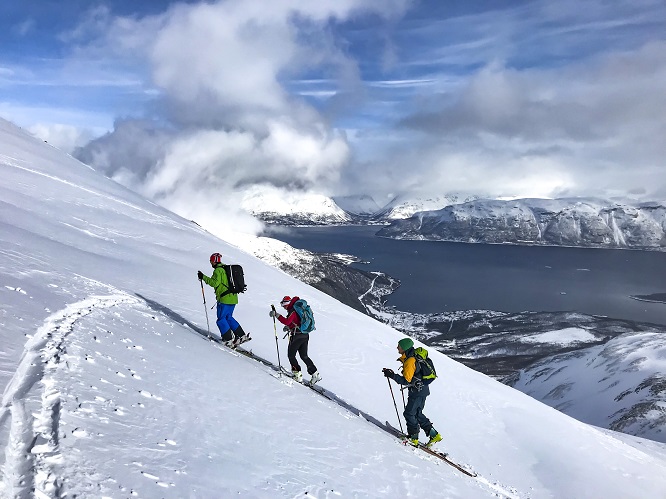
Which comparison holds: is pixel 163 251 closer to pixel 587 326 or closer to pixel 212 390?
pixel 212 390

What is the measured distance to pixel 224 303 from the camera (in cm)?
1279

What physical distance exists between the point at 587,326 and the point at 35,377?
204988 millimetres

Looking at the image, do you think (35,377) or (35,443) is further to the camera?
(35,377)

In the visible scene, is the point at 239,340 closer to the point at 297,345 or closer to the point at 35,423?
the point at 297,345

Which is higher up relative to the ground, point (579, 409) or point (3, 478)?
point (3, 478)

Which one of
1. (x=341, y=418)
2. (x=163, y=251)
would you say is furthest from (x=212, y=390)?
(x=163, y=251)

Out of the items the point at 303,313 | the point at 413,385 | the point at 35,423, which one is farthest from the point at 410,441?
the point at 35,423

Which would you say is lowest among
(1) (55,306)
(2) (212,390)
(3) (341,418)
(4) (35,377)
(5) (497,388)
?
(5) (497,388)

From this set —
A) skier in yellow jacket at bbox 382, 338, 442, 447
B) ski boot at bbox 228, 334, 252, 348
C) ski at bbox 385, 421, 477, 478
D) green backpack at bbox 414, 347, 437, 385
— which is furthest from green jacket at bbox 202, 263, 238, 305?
ski at bbox 385, 421, 477, 478

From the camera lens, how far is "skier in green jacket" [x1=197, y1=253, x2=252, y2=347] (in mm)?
12750

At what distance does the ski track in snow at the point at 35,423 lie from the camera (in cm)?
415

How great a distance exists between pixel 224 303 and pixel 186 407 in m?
5.49

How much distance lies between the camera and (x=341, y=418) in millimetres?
10891

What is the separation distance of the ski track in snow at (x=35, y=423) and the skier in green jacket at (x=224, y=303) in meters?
5.00
